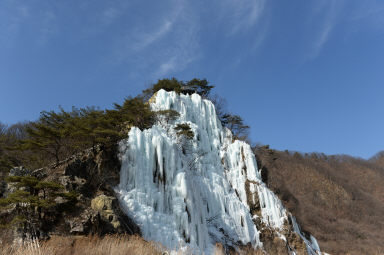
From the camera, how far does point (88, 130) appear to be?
10.0 m

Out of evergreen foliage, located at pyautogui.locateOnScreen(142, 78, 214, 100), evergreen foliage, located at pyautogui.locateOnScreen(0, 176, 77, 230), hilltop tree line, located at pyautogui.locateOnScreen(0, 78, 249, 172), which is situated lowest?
evergreen foliage, located at pyautogui.locateOnScreen(0, 176, 77, 230)

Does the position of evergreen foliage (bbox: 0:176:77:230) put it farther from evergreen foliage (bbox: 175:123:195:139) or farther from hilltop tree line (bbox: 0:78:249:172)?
evergreen foliage (bbox: 175:123:195:139)

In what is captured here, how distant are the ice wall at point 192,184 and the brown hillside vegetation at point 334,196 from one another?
5.14 metres

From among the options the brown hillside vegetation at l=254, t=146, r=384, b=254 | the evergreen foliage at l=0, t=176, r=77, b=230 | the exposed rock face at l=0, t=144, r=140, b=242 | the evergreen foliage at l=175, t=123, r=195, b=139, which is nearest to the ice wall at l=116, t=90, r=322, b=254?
the evergreen foliage at l=175, t=123, r=195, b=139

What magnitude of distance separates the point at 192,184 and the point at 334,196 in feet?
170

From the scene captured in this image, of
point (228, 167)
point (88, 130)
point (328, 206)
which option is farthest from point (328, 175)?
point (88, 130)

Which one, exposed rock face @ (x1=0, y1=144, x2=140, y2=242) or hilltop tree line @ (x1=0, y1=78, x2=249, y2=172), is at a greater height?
hilltop tree line @ (x1=0, y1=78, x2=249, y2=172)

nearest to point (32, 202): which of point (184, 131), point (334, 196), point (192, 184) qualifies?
point (192, 184)

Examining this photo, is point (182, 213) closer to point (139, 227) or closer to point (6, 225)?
point (139, 227)

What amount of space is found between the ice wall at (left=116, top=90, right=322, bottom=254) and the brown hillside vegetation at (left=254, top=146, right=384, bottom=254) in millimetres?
5143

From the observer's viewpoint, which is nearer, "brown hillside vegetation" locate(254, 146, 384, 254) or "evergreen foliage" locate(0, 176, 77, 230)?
"evergreen foliage" locate(0, 176, 77, 230)

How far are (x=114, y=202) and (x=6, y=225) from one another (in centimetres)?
314

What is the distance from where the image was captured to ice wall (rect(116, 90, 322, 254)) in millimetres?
10359

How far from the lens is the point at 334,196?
52656mm
